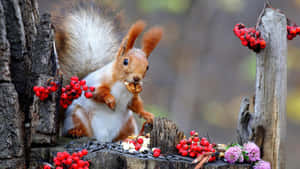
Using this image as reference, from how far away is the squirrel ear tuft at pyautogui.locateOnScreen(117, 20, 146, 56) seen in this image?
1.07 metres

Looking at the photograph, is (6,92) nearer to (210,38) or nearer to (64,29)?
(64,29)

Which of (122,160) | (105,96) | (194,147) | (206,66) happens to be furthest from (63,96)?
(206,66)

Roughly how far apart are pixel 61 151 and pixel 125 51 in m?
0.39

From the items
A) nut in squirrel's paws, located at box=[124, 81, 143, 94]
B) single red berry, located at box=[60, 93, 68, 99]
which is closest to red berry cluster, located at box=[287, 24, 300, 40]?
nut in squirrel's paws, located at box=[124, 81, 143, 94]

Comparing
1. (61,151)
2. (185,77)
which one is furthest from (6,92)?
(185,77)

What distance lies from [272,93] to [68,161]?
0.64m

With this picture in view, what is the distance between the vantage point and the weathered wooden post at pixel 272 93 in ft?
3.39

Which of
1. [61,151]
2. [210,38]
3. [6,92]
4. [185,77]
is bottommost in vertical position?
[61,151]

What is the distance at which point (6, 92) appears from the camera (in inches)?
34.7

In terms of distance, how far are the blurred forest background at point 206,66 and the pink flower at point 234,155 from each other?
2.10m

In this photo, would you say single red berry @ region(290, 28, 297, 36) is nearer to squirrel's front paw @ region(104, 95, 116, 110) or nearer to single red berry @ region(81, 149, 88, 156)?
squirrel's front paw @ region(104, 95, 116, 110)

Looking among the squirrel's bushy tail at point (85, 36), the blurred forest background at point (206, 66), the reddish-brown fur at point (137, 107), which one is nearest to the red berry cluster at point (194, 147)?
the reddish-brown fur at point (137, 107)

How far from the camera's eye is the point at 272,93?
104cm

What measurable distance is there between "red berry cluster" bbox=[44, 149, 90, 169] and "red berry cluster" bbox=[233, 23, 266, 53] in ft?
1.95
